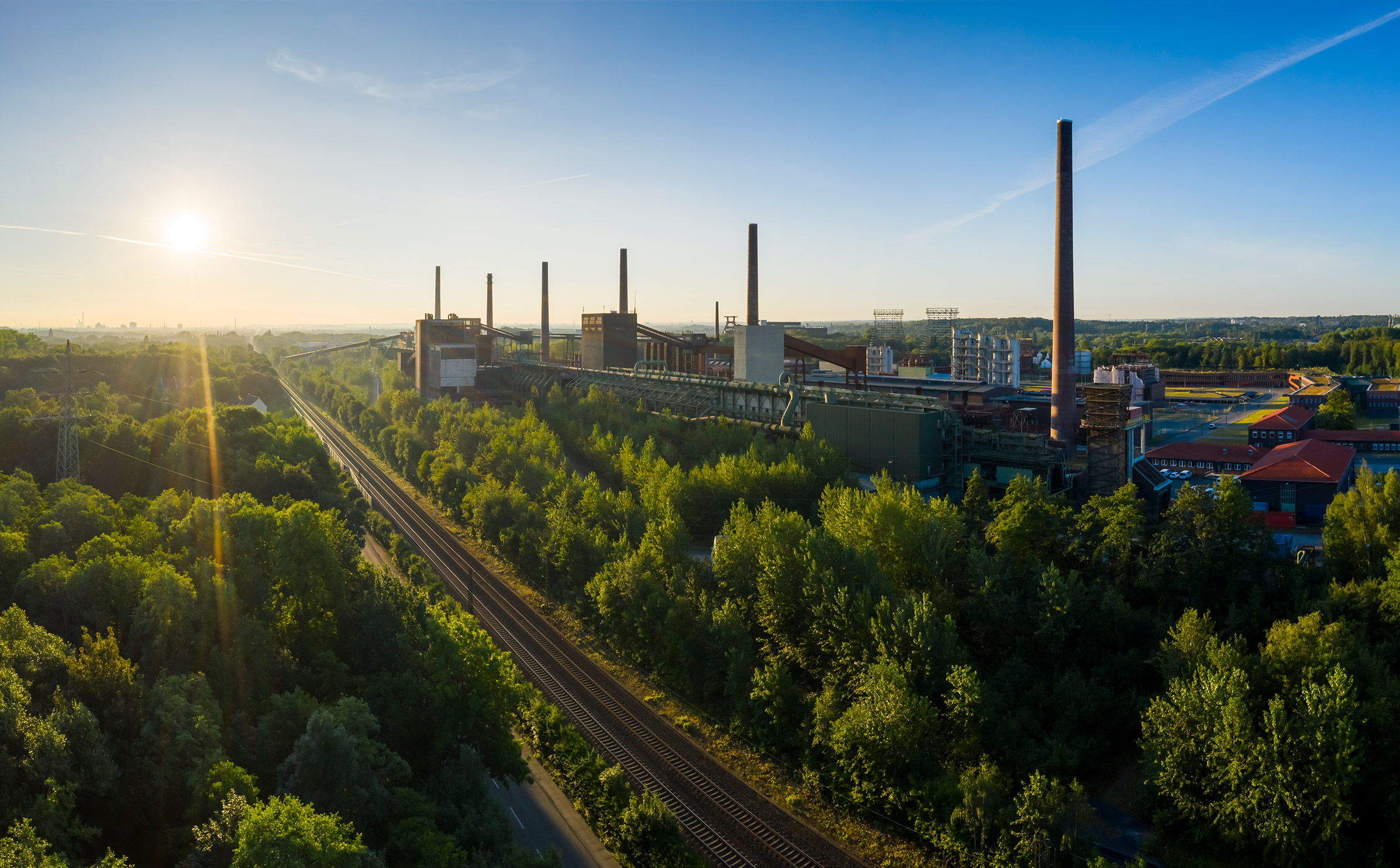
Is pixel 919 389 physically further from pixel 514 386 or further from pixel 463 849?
pixel 463 849

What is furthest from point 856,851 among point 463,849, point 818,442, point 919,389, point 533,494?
point 919,389

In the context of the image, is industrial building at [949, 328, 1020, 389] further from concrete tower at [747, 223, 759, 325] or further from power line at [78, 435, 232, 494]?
power line at [78, 435, 232, 494]

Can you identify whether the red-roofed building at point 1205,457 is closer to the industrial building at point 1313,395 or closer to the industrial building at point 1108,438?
the industrial building at point 1108,438

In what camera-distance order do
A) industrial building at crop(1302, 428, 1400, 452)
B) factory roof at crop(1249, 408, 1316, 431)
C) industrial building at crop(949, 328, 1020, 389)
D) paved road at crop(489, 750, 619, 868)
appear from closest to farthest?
paved road at crop(489, 750, 619, 868)
industrial building at crop(1302, 428, 1400, 452)
factory roof at crop(1249, 408, 1316, 431)
industrial building at crop(949, 328, 1020, 389)

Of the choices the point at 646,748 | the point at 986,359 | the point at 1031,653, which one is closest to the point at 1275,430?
the point at 986,359

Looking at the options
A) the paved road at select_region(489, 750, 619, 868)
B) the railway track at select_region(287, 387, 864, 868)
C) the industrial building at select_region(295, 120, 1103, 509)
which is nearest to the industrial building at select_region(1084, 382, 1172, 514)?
the industrial building at select_region(295, 120, 1103, 509)

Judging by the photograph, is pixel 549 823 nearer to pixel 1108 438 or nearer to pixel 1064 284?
Answer: pixel 1108 438
